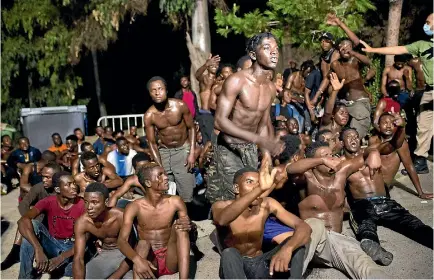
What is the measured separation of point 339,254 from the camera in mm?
5520

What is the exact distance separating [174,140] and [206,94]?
9.42 feet

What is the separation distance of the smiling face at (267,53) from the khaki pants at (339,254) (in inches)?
57.3

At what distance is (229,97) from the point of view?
19.0 ft

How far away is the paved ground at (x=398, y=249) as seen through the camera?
18.3ft

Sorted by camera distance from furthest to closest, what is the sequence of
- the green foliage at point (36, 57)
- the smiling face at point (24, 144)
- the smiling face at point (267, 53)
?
the green foliage at point (36, 57) → the smiling face at point (24, 144) → the smiling face at point (267, 53)

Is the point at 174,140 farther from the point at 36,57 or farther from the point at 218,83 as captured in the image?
the point at 36,57

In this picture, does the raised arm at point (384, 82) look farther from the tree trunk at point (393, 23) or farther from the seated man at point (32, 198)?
the seated man at point (32, 198)

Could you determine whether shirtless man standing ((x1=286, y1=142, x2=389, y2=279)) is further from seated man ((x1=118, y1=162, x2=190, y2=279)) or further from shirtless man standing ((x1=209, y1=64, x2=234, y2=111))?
shirtless man standing ((x1=209, y1=64, x2=234, y2=111))

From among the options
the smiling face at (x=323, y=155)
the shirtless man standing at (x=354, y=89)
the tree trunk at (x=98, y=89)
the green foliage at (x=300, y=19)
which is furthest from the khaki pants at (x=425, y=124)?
the tree trunk at (x=98, y=89)

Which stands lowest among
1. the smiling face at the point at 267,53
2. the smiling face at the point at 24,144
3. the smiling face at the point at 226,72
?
the smiling face at the point at 24,144

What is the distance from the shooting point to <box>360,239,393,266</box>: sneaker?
221 inches

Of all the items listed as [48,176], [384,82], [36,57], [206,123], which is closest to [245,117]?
[48,176]

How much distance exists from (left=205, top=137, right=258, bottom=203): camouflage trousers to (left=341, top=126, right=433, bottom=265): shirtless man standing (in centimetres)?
115

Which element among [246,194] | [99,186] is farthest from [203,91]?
[246,194]
